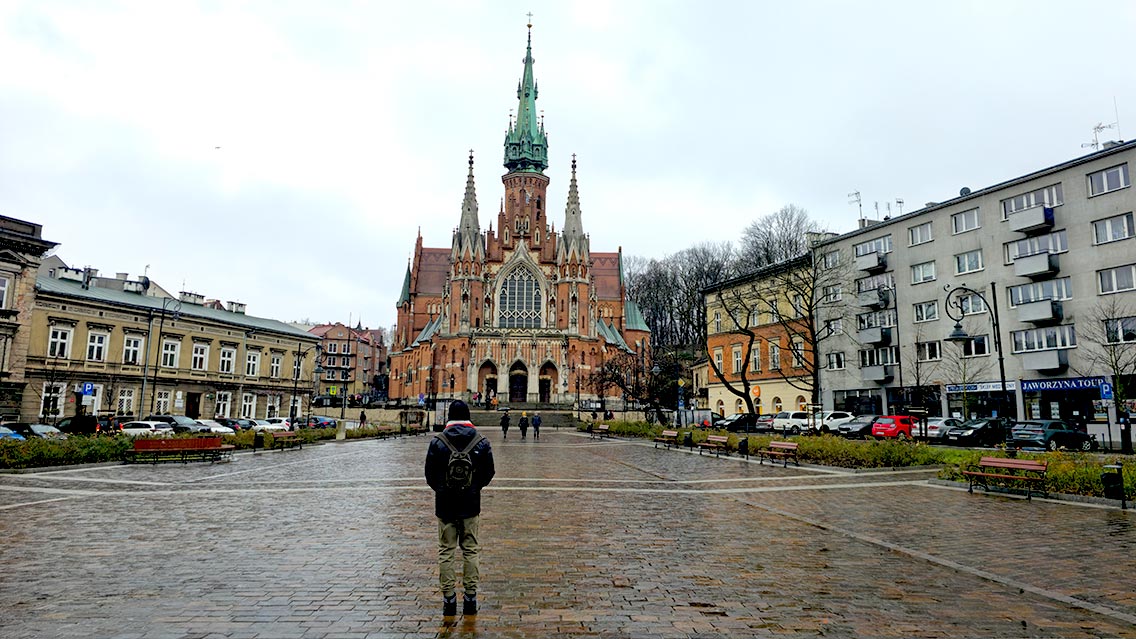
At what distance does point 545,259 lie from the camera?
7806 centimetres

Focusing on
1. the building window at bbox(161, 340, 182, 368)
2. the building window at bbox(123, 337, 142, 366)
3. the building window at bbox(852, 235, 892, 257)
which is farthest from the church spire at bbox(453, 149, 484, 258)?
the building window at bbox(852, 235, 892, 257)

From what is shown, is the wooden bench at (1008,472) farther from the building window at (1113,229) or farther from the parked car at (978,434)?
the building window at (1113,229)

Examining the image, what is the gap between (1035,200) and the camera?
37.1 m

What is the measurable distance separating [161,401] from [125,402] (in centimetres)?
245

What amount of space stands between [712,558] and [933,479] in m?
11.3

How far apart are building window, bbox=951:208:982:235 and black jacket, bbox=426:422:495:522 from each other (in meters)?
42.1

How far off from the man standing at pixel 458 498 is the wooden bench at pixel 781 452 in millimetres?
16545

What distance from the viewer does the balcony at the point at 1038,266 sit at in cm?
3544

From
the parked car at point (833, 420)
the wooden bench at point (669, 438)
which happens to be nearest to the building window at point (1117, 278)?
the parked car at point (833, 420)

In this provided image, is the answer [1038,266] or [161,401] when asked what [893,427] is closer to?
[1038,266]

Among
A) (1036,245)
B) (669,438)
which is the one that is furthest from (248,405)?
(1036,245)

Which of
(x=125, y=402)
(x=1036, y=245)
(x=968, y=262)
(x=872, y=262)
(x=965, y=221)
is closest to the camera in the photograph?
(x=1036, y=245)

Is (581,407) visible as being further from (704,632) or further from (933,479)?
(704,632)

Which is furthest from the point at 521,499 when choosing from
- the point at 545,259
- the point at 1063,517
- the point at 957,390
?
the point at 545,259
